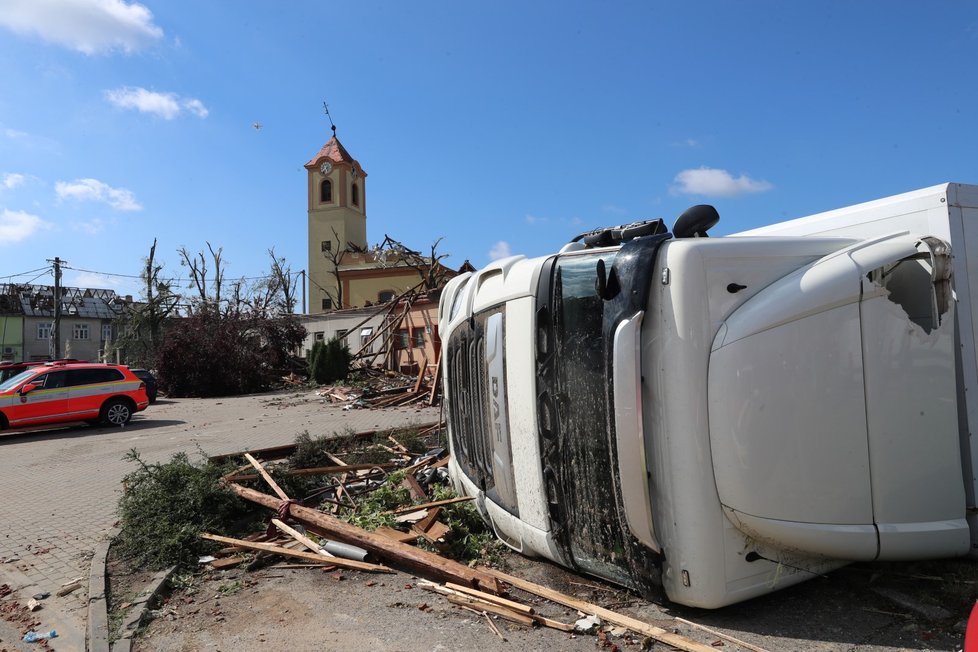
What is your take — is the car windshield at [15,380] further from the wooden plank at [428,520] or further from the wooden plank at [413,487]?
the wooden plank at [428,520]

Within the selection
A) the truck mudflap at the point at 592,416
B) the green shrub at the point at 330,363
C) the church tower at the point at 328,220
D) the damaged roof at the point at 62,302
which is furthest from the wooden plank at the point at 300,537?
the damaged roof at the point at 62,302

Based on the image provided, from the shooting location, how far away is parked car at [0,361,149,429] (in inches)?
599

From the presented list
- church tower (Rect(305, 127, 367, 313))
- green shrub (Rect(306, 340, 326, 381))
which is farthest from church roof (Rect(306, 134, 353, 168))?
green shrub (Rect(306, 340, 326, 381))

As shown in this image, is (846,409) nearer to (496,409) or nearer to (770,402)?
(770,402)

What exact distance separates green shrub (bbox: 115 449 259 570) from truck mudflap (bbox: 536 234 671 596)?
3372 millimetres

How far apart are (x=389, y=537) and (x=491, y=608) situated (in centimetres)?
155

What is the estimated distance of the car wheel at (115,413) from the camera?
16.9 metres

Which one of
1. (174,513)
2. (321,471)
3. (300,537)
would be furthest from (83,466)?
(300,537)

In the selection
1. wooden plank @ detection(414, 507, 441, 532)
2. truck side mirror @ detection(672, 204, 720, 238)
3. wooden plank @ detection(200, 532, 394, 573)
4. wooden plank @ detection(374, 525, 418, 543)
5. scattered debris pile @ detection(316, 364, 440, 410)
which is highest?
truck side mirror @ detection(672, 204, 720, 238)

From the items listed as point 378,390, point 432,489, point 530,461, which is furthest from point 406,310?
point 530,461

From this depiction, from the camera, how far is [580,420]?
3.82 meters

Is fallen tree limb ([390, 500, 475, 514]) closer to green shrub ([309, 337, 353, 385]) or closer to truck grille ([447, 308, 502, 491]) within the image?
truck grille ([447, 308, 502, 491])

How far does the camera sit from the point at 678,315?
11.3ft

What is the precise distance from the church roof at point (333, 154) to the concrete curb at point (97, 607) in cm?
4934
